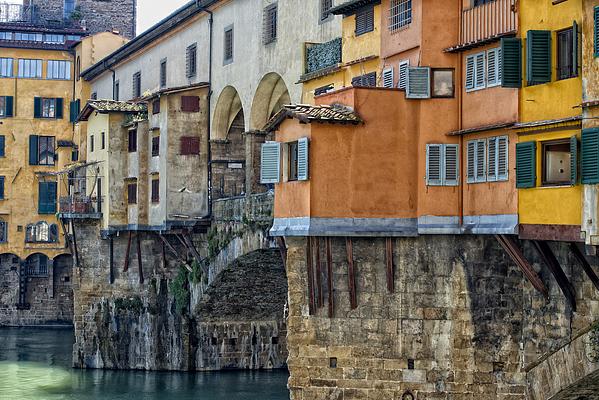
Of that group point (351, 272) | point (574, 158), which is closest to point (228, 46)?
point (351, 272)

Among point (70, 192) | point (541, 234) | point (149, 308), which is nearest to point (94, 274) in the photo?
point (149, 308)

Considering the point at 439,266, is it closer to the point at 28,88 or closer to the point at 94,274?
the point at 94,274

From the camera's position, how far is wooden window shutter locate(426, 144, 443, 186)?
86.8 ft

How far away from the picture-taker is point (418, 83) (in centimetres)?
2653

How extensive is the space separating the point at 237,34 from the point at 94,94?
1143 inches

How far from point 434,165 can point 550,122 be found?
3880 millimetres

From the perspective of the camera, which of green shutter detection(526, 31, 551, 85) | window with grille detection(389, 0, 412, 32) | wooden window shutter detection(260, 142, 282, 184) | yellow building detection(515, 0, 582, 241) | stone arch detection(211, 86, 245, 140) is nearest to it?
yellow building detection(515, 0, 582, 241)

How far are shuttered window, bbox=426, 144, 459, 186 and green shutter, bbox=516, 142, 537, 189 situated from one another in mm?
2544

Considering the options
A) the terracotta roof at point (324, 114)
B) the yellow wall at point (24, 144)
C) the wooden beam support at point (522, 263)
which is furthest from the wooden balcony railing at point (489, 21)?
the yellow wall at point (24, 144)

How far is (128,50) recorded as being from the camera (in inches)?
2472

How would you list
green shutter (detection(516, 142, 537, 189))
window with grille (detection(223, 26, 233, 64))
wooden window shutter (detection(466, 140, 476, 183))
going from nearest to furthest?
green shutter (detection(516, 142, 537, 189))
wooden window shutter (detection(466, 140, 476, 183))
window with grille (detection(223, 26, 233, 64))

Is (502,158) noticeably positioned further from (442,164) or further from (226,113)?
(226,113)

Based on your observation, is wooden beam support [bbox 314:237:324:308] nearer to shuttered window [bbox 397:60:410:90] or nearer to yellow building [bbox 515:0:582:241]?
shuttered window [bbox 397:60:410:90]

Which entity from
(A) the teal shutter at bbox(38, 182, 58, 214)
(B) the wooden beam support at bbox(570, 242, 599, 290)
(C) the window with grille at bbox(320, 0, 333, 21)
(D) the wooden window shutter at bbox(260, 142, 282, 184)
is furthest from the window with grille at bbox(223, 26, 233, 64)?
(A) the teal shutter at bbox(38, 182, 58, 214)
